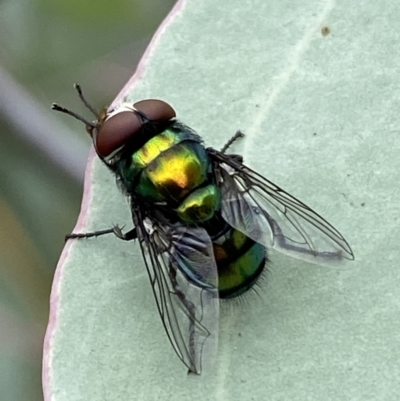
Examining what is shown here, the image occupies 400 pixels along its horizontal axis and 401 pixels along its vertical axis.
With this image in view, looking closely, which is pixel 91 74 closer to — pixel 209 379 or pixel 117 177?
pixel 117 177

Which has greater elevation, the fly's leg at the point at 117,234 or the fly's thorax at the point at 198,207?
the fly's leg at the point at 117,234

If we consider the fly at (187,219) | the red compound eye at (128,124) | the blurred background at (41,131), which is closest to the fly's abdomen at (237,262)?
the fly at (187,219)

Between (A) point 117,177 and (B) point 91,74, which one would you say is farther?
(B) point 91,74

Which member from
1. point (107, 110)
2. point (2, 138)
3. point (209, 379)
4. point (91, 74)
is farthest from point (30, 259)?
point (209, 379)

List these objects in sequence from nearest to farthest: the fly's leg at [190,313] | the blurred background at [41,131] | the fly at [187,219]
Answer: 1. the fly's leg at [190,313]
2. the fly at [187,219]
3. the blurred background at [41,131]

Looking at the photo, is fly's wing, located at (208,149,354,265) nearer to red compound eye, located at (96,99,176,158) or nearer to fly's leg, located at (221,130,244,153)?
fly's leg, located at (221,130,244,153)

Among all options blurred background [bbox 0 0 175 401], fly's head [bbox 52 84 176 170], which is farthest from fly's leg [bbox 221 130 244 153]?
blurred background [bbox 0 0 175 401]

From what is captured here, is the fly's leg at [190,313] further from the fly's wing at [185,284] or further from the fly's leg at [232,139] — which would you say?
the fly's leg at [232,139]
